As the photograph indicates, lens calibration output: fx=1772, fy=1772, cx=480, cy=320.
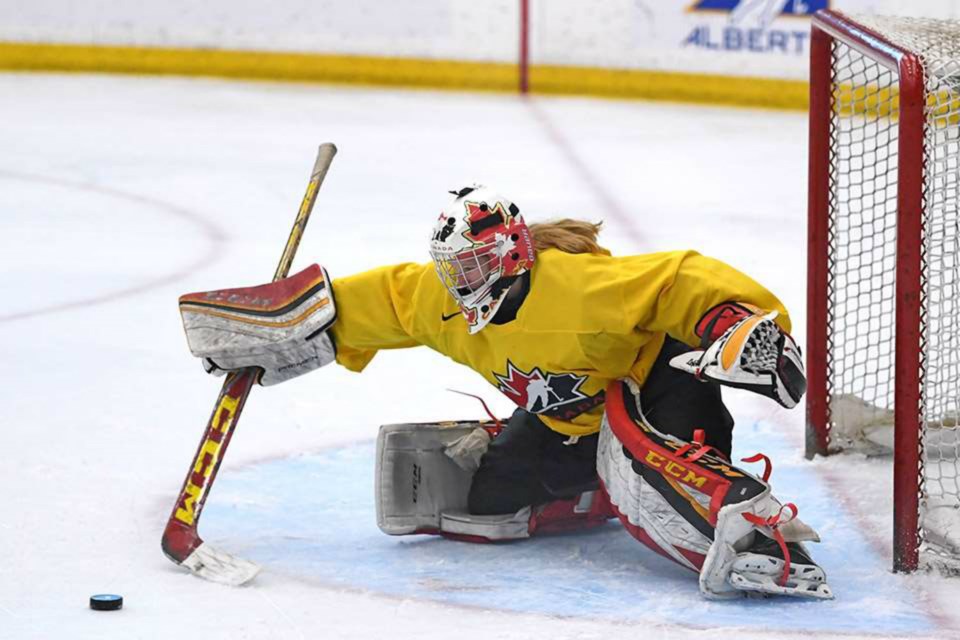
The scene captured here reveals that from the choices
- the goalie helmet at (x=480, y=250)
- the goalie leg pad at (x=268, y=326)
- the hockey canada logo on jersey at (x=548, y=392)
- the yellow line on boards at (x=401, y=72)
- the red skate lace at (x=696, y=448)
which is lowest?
the red skate lace at (x=696, y=448)

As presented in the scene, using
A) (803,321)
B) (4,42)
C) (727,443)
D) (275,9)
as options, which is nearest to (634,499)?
(727,443)

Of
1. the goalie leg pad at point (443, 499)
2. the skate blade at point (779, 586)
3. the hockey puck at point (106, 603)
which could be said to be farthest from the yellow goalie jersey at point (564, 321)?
the hockey puck at point (106, 603)

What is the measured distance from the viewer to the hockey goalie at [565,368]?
2.66 metres

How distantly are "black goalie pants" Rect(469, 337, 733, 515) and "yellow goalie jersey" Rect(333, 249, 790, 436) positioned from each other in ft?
0.10

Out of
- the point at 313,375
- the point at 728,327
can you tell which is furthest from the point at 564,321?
the point at 313,375

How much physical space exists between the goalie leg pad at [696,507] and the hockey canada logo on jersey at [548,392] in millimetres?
71

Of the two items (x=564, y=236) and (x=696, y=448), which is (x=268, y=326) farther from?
(x=696, y=448)

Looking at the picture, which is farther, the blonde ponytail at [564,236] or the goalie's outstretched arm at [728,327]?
the blonde ponytail at [564,236]

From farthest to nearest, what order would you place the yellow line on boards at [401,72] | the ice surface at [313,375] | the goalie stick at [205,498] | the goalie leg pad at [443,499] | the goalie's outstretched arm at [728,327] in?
1. the yellow line on boards at [401,72]
2. the goalie leg pad at [443,499]
3. the goalie stick at [205,498]
4. the ice surface at [313,375]
5. the goalie's outstretched arm at [728,327]

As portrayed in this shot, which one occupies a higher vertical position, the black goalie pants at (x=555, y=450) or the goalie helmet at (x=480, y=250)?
the goalie helmet at (x=480, y=250)

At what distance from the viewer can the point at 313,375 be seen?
4.14m

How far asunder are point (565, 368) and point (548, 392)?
8 centimetres

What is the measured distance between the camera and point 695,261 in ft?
8.98

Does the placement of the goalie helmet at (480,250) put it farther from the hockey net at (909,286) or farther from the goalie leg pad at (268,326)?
the hockey net at (909,286)
